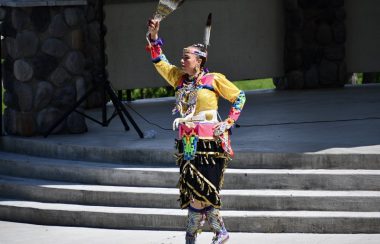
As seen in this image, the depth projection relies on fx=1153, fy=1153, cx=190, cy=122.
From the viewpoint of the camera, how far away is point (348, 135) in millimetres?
13516

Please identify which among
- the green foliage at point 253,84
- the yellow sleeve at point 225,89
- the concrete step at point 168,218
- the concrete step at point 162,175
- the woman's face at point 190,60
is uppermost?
the woman's face at point 190,60

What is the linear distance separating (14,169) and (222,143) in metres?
4.20

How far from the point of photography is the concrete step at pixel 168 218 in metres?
11.3

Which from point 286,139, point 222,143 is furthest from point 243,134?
point 222,143

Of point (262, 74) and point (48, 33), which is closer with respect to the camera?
point (48, 33)

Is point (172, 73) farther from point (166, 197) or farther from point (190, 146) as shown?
point (166, 197)

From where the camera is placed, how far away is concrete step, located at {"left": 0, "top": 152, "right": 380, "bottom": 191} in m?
11.9

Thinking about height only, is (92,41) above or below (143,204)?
above

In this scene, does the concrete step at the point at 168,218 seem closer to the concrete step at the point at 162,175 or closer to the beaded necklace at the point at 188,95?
the concrete step at the point at 162,175

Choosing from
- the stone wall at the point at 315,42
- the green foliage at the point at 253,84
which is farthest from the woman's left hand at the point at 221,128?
the green foliage at the point at 253,84

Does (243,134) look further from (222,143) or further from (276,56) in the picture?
(276,56)

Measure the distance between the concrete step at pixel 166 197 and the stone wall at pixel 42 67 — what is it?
1.29 meters

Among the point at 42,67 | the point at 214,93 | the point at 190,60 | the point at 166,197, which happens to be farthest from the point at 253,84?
the point at 190,60

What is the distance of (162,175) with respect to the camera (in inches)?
493
